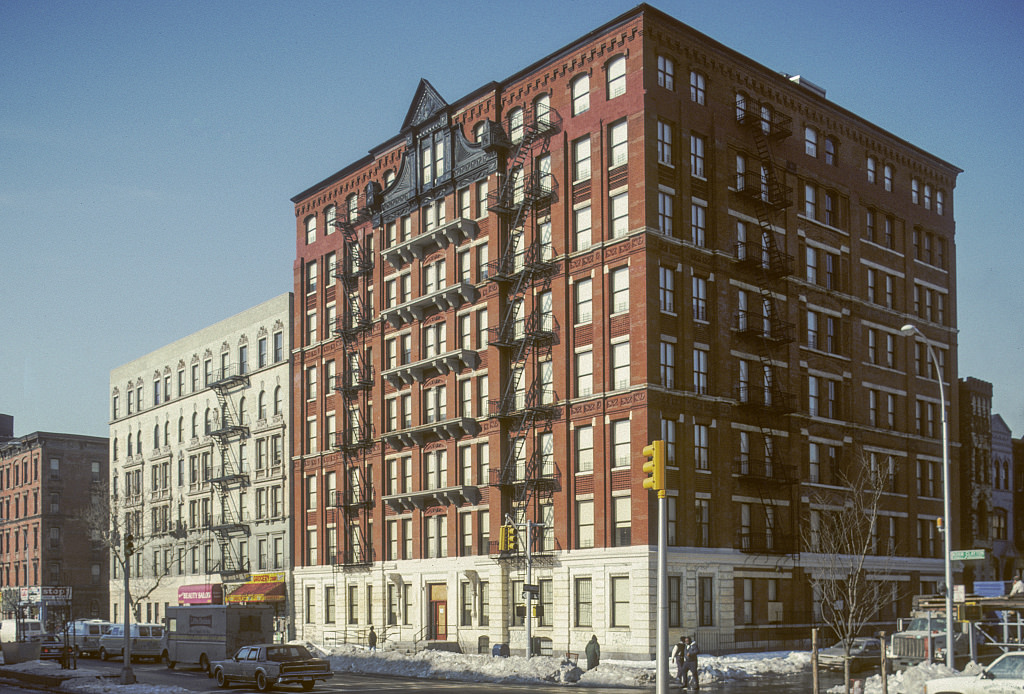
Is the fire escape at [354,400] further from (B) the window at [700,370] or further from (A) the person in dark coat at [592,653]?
(A) the person in dark coat at [592,653]

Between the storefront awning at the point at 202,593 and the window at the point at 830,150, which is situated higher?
the window at the point at 830,150

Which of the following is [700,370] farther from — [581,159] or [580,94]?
[580,94]

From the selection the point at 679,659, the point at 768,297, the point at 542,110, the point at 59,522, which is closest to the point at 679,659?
the point at 679,659

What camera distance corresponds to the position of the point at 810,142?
64125 millimetres

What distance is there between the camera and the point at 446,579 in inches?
2522

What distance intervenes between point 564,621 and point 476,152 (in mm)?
25898

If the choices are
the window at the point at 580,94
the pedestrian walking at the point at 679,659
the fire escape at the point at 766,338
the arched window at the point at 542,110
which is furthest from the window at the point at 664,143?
the pedestrian walking at the point at 679,659

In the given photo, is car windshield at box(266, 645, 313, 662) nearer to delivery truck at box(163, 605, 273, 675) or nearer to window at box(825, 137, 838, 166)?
delivery truck at box(163, 605, 273, 675)

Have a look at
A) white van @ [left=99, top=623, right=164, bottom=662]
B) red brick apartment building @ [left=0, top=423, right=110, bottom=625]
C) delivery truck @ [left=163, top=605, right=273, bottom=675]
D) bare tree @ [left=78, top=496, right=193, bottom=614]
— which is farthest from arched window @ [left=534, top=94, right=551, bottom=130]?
red brick apartment building @ [left=0, top=423, right=110, bottom=625]

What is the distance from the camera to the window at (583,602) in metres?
54.1

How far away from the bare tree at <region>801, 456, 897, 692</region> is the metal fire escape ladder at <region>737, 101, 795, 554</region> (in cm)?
249

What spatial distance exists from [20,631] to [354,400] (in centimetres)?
2473

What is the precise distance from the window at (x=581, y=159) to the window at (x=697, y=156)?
5.11 metres

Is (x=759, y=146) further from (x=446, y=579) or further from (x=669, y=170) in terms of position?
(x=446, y=579)
